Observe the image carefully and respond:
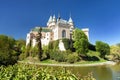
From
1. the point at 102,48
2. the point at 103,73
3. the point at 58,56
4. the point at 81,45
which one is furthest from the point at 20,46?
the point at 103,73

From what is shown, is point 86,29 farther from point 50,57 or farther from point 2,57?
point 2,57

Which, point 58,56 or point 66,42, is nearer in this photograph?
point 58,56

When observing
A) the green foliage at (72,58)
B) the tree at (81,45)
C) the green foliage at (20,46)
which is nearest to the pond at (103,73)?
the green foliage at (72,58)

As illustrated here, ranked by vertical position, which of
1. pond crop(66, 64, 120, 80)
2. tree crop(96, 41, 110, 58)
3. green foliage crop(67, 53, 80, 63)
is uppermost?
tree crop(96, 41, 110, 58)

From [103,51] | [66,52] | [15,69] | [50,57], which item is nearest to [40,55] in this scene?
[50,57]

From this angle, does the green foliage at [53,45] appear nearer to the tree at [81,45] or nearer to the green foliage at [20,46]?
the tree at [81,45]

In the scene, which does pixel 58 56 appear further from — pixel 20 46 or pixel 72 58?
pixel 20 46

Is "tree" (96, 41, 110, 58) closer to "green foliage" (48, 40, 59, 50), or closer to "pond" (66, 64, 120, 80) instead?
"green foliage" (48, 40, 59, 50)

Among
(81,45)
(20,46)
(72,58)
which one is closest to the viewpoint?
(72,58)

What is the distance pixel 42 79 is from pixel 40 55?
2062 inches

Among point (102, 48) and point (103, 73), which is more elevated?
point (102, 48)

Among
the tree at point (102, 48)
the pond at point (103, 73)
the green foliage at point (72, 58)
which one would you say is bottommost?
the pond at point (103, 73)

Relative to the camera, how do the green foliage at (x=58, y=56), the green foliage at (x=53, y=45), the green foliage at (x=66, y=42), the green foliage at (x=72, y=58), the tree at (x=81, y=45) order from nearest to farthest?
the green foliage at (x=72, y=58)
the green foliage at (x=58, y=56)
the tree at (x=81, y=45)
the green foliage at (x=66, y=42)
the green foliage at (x=53, y=45)

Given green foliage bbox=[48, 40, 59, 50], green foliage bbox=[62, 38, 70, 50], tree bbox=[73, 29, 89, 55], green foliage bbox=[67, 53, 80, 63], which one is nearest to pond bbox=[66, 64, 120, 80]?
green foliage bbox=[67, 53, 80, 63]
